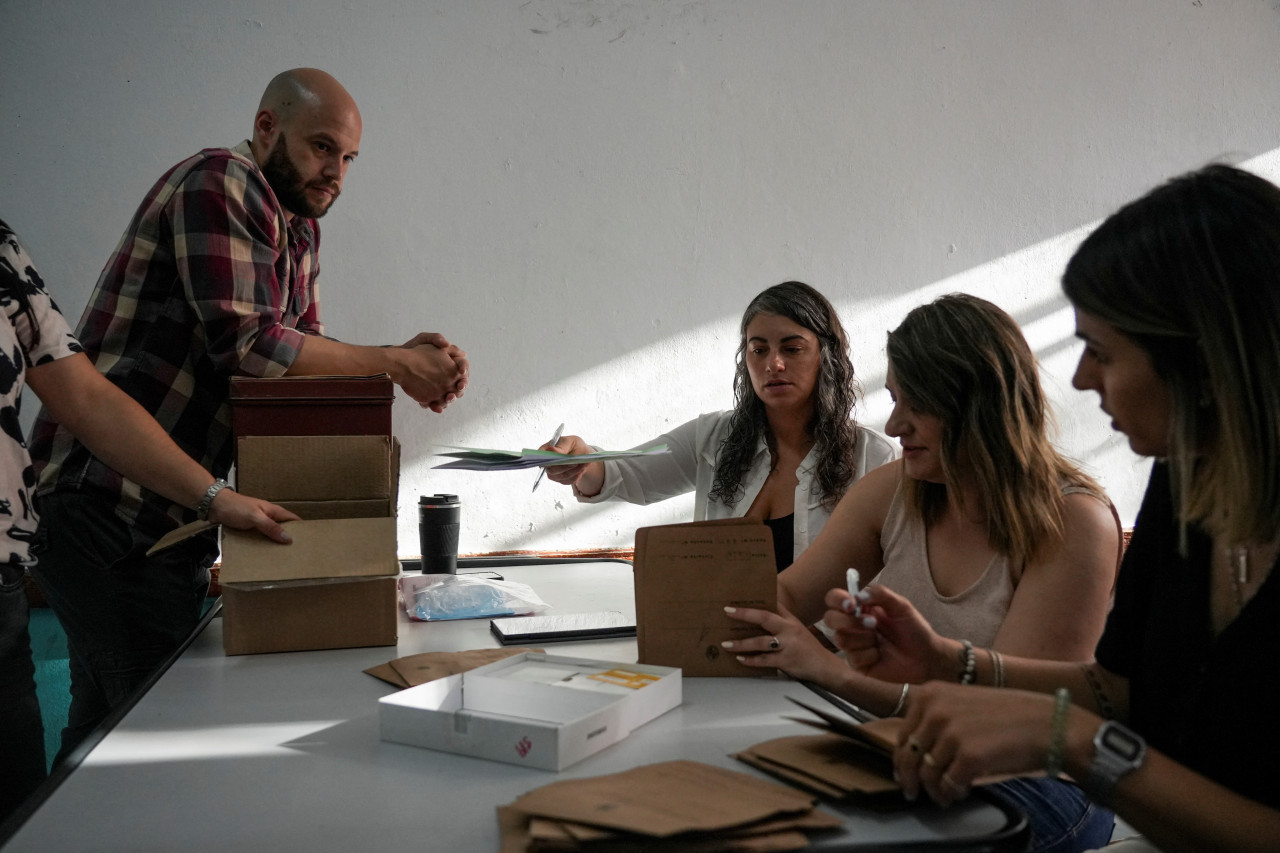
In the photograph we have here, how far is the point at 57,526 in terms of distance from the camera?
1635mm

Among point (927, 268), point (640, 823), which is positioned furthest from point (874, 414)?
point (640, 823)

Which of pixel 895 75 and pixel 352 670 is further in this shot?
pixel 895 75

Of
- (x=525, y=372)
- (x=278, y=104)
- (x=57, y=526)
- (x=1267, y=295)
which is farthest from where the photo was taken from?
(x=525, y=372)

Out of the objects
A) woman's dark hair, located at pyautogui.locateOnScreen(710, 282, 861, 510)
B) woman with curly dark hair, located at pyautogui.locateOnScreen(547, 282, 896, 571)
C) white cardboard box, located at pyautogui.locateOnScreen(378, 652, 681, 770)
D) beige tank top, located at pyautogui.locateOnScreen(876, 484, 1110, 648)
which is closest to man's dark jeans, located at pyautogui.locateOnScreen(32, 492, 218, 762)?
white cardboard box, located at pyautogui.locateOnScreen(378, 652, 681, 770)

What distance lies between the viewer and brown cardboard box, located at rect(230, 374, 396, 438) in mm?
1506

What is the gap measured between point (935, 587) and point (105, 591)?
134 centimetres

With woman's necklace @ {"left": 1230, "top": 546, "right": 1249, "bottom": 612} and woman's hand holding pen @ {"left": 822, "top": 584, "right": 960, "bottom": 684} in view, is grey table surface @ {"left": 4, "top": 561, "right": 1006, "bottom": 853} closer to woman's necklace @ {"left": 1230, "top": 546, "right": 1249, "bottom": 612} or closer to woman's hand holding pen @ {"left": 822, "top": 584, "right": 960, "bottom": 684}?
woman's hand holding pen @ {"left": 822, "top": 584, "right": 960, "bottom": 684}

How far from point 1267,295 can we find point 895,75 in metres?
2.65

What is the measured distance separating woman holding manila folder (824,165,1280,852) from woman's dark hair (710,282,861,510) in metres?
1.29

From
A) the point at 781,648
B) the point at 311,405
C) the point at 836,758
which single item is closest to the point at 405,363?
the point at 311,405

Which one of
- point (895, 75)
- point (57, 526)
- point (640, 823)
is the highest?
point (895, 75)

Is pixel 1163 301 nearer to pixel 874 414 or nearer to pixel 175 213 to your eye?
pixel 175 213

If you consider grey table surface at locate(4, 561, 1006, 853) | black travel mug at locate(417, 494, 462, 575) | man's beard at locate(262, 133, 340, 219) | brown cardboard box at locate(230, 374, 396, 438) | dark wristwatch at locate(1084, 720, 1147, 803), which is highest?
man's beard at locate(262, 133, 340, 219)

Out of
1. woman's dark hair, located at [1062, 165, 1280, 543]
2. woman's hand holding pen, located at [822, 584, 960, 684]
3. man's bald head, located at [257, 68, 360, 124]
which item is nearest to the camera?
woman's dark hair, located at [1062, 165, 1280, 543]
